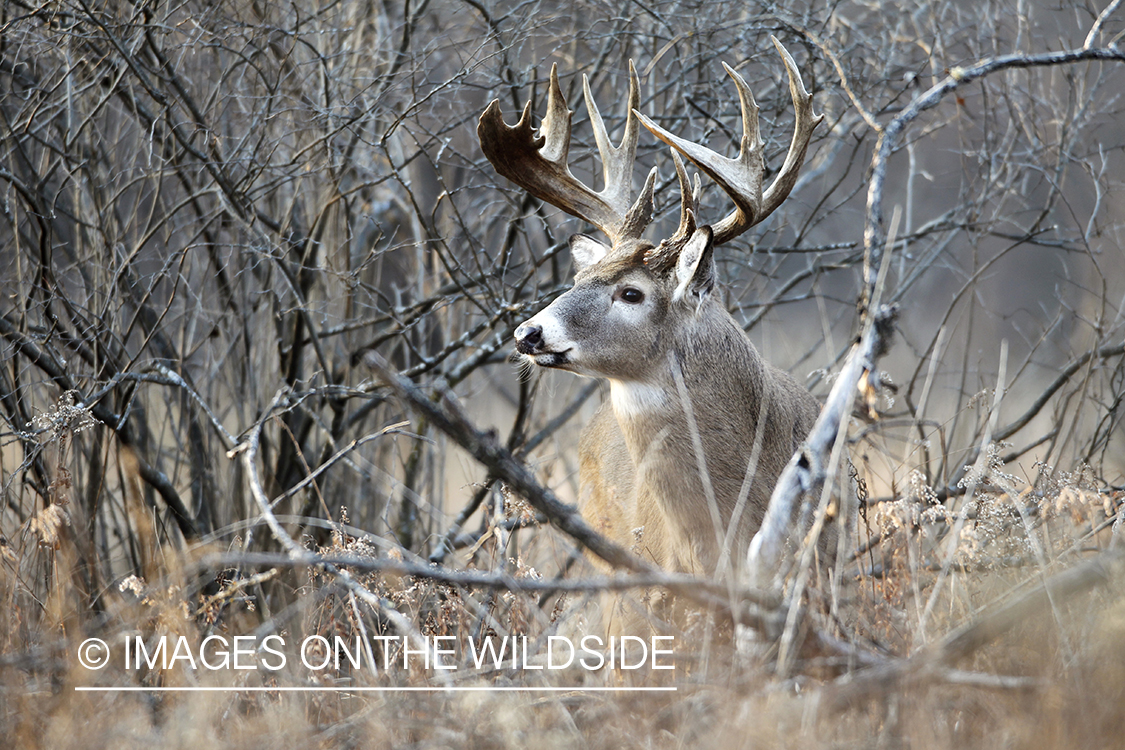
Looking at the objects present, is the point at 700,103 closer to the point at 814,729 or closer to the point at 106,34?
the point at 106,34

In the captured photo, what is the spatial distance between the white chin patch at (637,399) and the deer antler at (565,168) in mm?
735

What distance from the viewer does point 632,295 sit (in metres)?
4.28

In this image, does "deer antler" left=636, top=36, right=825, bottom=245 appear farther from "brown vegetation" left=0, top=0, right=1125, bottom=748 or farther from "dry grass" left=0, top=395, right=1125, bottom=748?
"dry grass" left=0, top=395, right=1125, bottom=748

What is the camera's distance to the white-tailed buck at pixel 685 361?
4.08m

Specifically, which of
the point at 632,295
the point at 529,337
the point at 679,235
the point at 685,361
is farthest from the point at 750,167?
the point at 529,337

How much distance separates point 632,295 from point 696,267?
1.00ft

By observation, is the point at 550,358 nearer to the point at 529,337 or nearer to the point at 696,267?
the point at 529,337

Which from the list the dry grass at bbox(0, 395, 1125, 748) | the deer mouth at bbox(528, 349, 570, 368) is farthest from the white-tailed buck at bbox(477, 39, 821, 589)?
the dry grass at bbox(0, 395, 1125, 748)

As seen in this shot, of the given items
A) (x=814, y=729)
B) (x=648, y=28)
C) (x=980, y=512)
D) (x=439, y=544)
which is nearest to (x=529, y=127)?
(x=648, y=28)

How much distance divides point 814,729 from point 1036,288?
571 inches

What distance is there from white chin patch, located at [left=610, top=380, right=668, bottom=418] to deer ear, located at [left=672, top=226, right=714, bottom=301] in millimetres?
390

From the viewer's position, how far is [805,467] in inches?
113

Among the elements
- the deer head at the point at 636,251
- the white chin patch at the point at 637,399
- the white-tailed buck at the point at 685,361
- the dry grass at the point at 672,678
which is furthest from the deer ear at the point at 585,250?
the dry grass at the point at 672,678

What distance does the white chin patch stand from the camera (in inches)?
166
